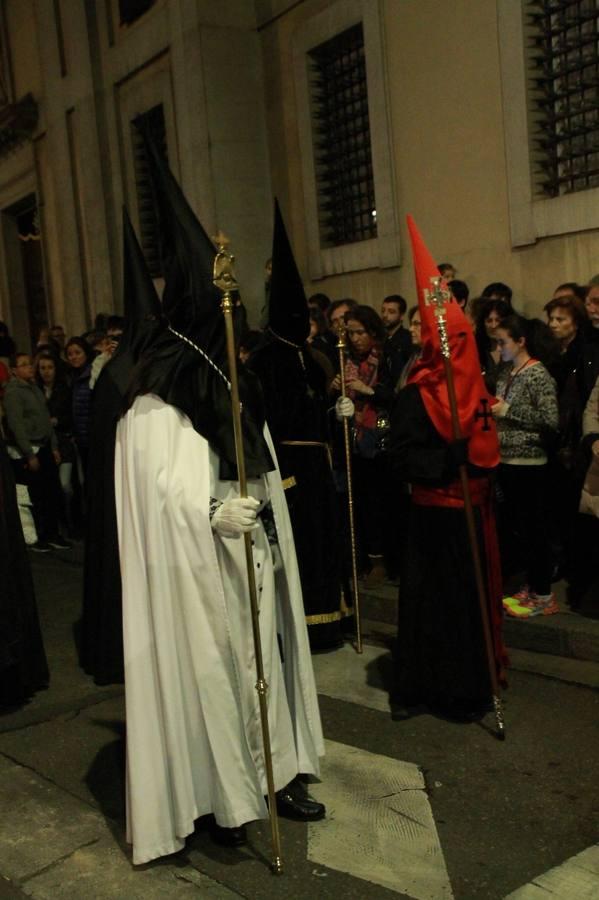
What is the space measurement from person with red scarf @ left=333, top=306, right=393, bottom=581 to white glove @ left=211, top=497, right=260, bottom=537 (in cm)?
365

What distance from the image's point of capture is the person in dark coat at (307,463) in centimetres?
619

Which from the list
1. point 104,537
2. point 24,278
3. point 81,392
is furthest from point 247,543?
point 24,278

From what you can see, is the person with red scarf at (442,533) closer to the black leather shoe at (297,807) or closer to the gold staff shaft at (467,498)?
the gold staff shaft at (467,498)

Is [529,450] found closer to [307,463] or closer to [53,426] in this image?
[307,463]

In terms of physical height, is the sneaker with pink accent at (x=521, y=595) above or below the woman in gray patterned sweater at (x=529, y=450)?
below

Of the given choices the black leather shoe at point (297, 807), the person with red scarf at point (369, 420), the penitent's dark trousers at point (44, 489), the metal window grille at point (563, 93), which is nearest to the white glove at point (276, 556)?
the black leather shoe at point (297, 807)

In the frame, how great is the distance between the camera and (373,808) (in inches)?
160

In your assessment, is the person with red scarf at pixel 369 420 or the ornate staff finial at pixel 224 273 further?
the person with red scarf at pixel 369 420

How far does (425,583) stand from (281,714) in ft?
4.98

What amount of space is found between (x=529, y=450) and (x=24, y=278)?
1704 centimetres

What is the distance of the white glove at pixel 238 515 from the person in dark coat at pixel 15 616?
2.54 metres

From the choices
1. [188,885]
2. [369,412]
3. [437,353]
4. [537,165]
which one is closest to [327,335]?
[369,412]

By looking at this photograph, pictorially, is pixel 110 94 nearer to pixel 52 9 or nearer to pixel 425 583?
pixel 52 9

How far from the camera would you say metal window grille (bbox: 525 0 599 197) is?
28.3 feet
